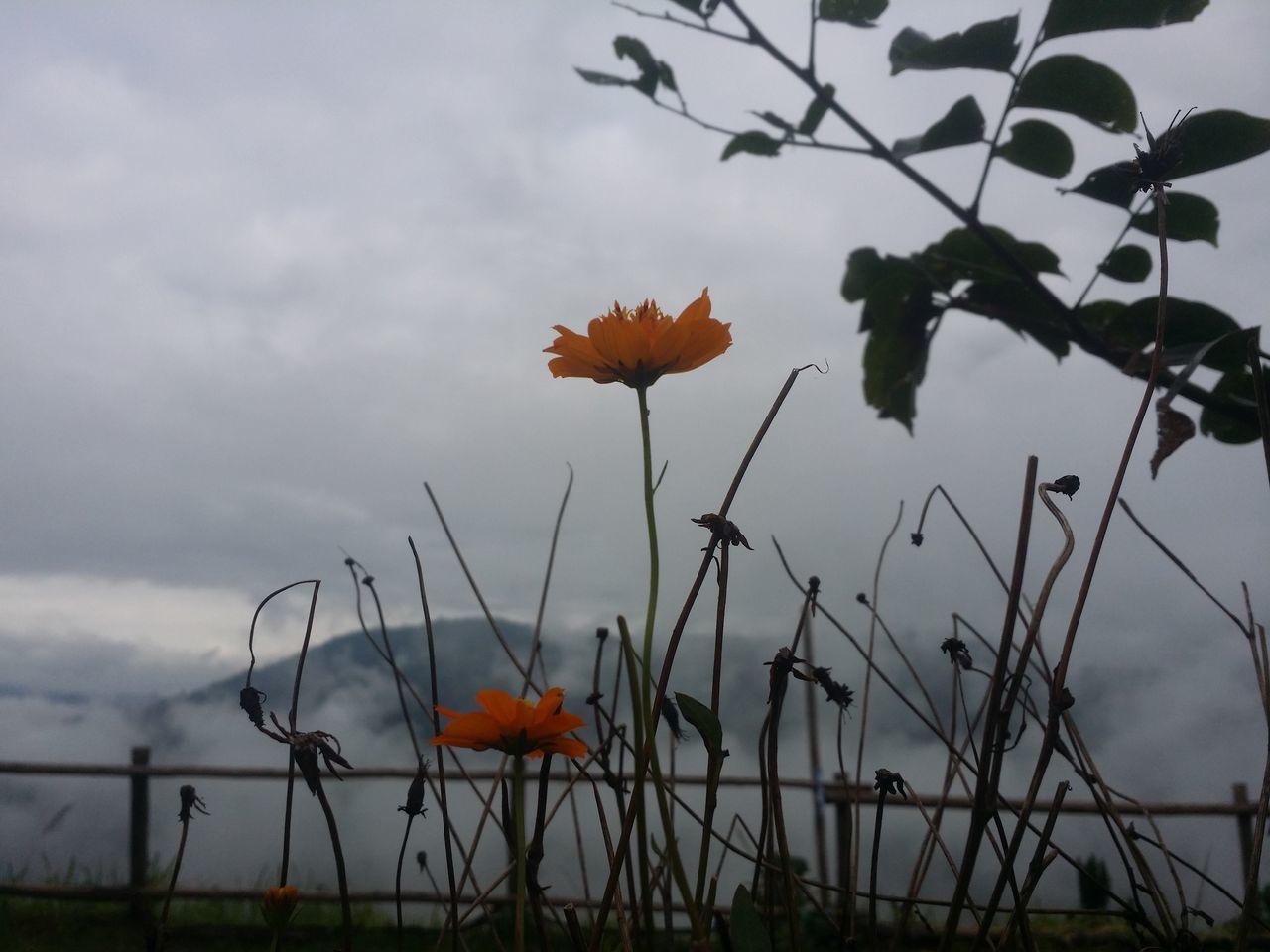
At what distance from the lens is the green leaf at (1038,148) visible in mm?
916

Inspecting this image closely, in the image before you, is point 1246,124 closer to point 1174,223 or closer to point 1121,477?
point 1174,223

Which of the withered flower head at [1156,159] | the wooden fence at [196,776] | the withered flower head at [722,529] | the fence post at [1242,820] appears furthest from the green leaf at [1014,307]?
the fence post at [1242,820]

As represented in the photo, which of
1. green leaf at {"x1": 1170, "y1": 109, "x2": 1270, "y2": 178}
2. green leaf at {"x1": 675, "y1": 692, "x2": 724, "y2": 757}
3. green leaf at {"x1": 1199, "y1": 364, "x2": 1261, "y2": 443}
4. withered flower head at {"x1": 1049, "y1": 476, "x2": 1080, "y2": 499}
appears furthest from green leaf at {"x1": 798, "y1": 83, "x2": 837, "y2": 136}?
green leaf at {"x1": 675, "y1": 692, "x2": 724, "y2": 757}

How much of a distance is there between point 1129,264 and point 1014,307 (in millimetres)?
112

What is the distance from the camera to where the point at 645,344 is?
54cm

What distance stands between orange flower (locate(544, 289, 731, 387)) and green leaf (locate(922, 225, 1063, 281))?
0.53m

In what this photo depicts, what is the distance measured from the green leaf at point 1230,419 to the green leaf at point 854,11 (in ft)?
1.44

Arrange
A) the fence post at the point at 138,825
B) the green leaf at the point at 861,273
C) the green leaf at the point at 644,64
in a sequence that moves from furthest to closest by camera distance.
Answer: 1. the fence post at the point at 138,825
2. the green leaf at the point at 861,273
3. the green leaf at the point at 644,64

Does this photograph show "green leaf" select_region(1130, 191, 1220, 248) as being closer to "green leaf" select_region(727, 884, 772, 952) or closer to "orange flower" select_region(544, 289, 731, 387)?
"orange flower" select_region(544, 289, 731, 387)

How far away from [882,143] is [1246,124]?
11.2 inches

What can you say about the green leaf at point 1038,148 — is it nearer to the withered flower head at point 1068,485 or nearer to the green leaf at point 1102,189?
the green leaf at point 1102,189

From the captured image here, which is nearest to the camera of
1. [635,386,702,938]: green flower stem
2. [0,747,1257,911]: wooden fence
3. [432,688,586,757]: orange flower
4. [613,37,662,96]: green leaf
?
[635,386,702,938]: green flower stem

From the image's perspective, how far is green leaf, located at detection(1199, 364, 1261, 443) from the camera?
2.81 ft

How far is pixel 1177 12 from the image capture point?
0.80m
